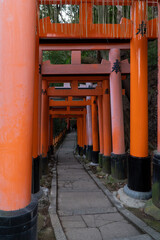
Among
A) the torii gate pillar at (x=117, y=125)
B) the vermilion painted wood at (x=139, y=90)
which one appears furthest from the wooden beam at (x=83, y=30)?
the torii gate pillar at (x=117, y=125)

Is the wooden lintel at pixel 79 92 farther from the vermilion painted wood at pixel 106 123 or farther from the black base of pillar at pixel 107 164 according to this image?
the black base of pillar at pixel 107 164

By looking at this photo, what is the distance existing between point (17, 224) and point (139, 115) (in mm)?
3530

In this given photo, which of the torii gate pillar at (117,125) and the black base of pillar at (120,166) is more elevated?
the torii gate pillar at (117,125)

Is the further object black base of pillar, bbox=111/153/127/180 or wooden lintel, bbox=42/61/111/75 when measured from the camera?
wooden lintel, bbox=42/61/111/75

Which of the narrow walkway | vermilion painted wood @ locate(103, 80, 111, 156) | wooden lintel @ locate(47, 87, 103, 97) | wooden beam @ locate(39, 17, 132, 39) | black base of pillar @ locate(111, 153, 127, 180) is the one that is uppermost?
wooden beam @ locate(39, 17, 132, 39)

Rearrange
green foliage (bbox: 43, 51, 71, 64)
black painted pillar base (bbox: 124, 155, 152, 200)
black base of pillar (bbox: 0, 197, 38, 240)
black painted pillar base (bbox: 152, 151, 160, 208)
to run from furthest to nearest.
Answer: green foliage (bbox: 43, 51, 71, 64) < black painted pillar base (bbox: 124, 155, 152, 200) < black painted pillar base (bbox: 152, 151, 160, 208) < black base of pillar (bbox: 0, 197, 38, 240)

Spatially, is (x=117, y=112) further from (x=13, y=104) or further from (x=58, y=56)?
(x=58, y=56)

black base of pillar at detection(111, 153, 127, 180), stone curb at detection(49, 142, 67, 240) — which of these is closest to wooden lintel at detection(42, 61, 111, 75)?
black base of pillar at detection(111, 153, 127, 180)

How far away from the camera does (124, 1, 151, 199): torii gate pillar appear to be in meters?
4.48

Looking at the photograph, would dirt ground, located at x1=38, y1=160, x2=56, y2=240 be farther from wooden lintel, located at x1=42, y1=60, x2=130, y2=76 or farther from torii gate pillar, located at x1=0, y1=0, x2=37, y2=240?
wooden lintel, located at x1=42, y1=60, x2=130, y2=76

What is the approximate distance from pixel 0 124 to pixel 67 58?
45.5ft

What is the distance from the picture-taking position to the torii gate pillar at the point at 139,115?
176 inches

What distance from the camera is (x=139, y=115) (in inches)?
178

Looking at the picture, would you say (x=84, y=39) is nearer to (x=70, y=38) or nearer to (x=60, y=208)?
(x=70, y=38)
